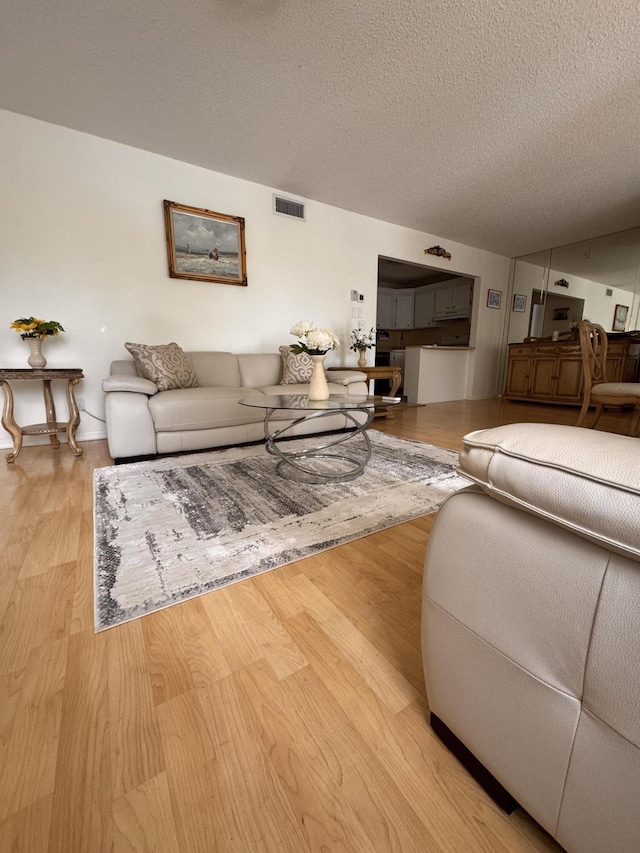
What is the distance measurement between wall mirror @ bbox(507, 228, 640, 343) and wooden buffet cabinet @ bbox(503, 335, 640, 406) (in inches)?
24.9

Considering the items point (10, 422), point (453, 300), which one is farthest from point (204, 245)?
point (453, 300)

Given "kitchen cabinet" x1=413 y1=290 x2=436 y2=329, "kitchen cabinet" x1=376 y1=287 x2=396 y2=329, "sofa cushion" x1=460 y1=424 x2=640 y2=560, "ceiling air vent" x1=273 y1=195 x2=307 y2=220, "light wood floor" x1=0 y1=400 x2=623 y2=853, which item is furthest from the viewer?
"kitchen cabinet" x1=376 y1=287 x2=396 y2=329

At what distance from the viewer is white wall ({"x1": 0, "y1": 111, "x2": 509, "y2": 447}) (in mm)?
2561

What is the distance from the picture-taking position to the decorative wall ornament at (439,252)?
191 inches

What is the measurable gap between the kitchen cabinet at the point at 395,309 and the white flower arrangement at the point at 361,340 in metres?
3.44

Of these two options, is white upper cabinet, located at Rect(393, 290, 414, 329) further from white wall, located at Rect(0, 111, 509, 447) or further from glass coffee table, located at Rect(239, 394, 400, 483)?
glass coffee table, located at Rect(239, 394, 400, 483)

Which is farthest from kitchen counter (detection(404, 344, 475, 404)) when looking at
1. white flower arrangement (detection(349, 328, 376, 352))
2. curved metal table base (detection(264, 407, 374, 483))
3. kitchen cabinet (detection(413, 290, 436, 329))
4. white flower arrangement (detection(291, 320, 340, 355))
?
white flower arrangement (detection(291, 320, 340, 355))

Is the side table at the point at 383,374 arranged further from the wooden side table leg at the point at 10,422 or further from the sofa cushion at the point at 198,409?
the wooden side table leg at the point at 10,422

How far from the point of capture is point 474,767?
1.89ft

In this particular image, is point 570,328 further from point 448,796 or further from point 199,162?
point 448,796

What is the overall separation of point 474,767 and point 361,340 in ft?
13.2

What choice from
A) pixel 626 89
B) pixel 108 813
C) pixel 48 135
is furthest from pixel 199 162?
pixel 108 813

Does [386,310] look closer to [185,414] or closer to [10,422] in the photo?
[185,414]

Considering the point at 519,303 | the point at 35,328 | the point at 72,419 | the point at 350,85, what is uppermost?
the point at 350,85
